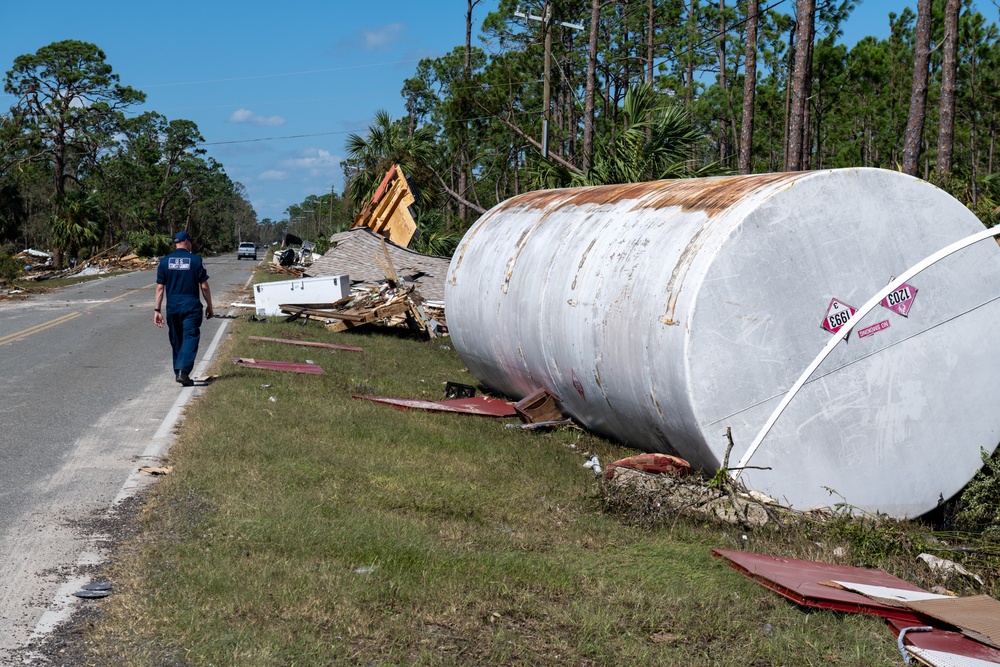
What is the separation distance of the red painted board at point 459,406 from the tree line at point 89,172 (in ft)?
166

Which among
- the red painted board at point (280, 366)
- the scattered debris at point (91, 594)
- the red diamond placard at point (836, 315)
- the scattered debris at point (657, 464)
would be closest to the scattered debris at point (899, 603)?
the scattered debris at point (657, 464)

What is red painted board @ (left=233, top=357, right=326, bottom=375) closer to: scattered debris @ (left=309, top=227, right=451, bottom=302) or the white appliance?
the white appliance

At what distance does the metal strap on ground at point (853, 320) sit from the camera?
7.13 meters

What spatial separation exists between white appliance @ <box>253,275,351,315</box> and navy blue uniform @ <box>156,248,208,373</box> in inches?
336

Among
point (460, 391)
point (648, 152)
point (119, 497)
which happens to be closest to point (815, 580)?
point (119, 497)

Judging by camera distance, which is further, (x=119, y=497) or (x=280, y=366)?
(x=280, y=366)

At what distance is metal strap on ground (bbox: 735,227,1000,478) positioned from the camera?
7.13 m

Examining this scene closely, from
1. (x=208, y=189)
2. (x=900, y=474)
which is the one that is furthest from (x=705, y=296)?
(x=208, y=189)

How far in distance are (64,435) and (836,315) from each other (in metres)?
6.78

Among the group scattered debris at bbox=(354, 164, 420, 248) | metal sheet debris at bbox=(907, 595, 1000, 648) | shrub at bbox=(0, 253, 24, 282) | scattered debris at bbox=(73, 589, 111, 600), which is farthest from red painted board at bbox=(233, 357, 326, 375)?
shrub at bbox=(0, 253, 24, 282)

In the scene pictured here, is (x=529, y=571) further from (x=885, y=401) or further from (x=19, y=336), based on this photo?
(x=19, y=336)

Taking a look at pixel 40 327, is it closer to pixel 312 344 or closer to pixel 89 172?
pixel 312 344

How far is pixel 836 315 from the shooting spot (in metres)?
7.35

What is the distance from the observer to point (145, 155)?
311ft
